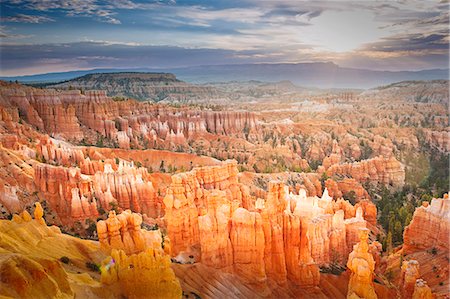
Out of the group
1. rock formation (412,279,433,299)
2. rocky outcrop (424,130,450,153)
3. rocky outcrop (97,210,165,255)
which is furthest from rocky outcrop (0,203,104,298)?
rocky outcrop (424,130,450,153)

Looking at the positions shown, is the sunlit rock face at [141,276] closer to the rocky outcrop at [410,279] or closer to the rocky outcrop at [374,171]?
the rocky outcrop at [410,279]

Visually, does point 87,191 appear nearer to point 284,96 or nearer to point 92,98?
point 92,98

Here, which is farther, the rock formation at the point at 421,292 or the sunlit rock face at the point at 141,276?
the rock formation at the point at 421,292

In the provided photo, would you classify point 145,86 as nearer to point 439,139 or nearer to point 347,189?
point 439,139

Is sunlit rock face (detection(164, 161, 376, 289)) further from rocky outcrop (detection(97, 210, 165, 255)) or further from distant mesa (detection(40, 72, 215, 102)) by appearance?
distant mesa (detection(40, 72, 215, 102))

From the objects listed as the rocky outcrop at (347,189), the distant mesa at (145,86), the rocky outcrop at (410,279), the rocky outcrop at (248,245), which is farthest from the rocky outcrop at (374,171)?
the distant mesa at (145,86)

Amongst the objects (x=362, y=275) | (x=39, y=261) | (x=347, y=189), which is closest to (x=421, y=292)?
(x=362, y=275)
